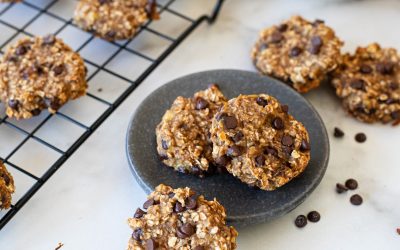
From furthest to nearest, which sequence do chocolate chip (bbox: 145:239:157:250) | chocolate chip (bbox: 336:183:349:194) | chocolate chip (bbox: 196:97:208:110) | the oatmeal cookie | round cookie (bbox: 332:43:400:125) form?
the oatmeal cookie < round cookie (bbox: 332:43:400:125) < chocolate chip (bbox: 336:183:349:194) < chocolate chip (bbox: 196:97:208:110) < chocolate chip (bbox: 145:239:157:250)

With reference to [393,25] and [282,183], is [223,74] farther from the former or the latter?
[393,25]

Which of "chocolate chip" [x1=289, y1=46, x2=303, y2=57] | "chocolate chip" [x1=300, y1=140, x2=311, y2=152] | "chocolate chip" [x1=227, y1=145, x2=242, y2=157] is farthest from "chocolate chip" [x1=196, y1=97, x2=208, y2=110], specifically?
"chocolate chip" [x1=289, y1=46, x2=303, y2=57]

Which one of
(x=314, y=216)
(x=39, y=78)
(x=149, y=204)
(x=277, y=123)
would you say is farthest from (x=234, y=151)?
(x=39, y=78)

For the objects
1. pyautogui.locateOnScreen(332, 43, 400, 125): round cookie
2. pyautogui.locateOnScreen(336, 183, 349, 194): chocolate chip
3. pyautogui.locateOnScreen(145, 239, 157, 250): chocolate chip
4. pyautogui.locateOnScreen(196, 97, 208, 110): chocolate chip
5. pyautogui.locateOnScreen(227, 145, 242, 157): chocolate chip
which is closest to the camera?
pyautogui.locateOnScreen(145, 239, 157, 250): chocolate chip

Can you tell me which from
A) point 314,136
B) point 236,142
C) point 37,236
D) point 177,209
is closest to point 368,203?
point 314,136

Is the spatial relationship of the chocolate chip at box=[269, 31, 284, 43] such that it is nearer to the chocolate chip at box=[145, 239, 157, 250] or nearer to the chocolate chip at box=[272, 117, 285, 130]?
the chocolate chip at box=[272, 117, 285, 130]

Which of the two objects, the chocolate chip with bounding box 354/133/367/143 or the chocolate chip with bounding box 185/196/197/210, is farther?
the chocolate chip with bounding box 354/133/367/143
